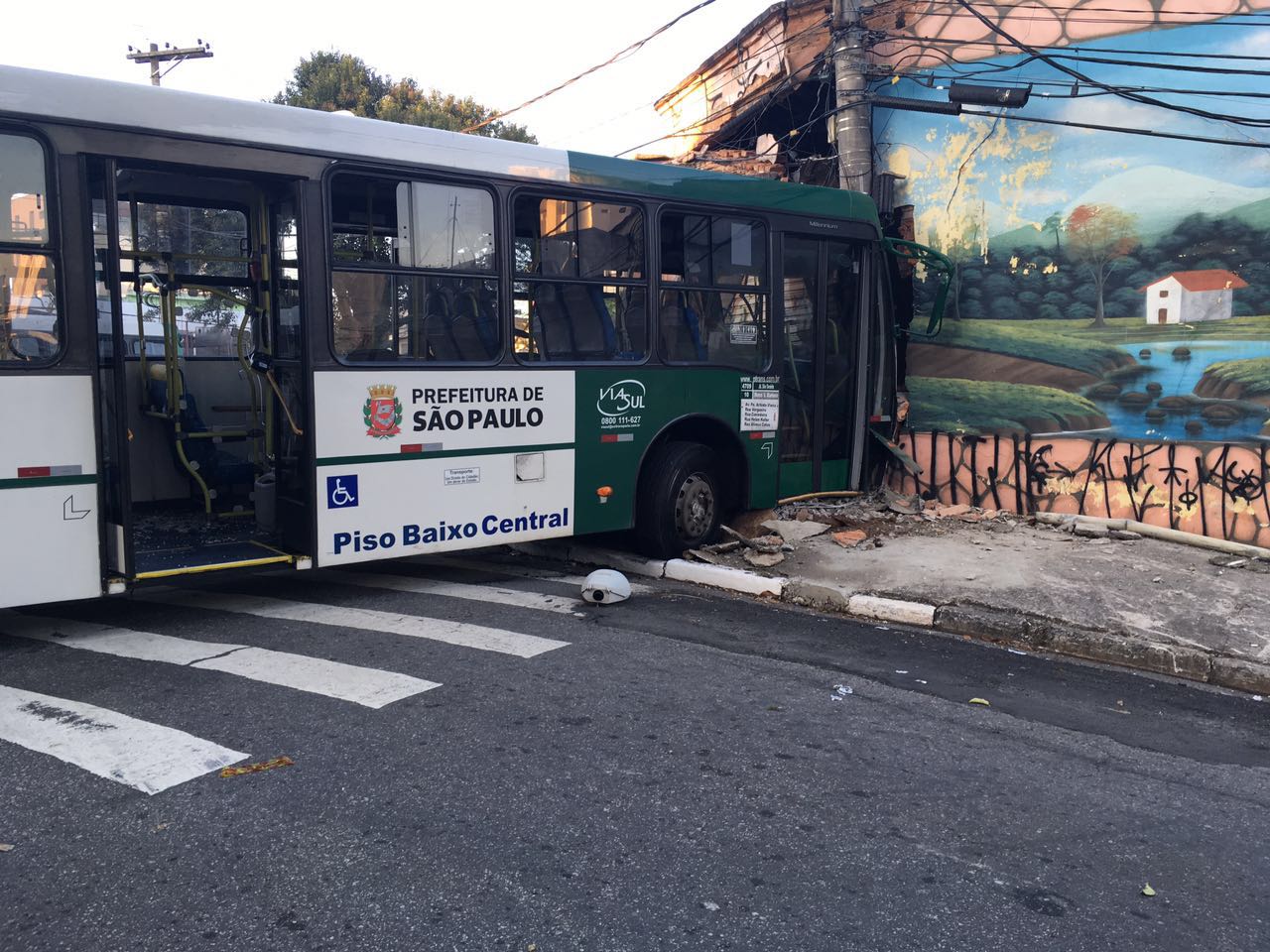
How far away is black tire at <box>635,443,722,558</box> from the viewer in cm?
804

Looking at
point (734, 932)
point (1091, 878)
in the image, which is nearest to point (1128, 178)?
point (1091, 878)

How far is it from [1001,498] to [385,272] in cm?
672

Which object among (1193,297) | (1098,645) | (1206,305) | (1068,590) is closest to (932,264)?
(1193,297)

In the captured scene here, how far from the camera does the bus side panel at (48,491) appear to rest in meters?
5.32

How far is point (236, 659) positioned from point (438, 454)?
6.36ft

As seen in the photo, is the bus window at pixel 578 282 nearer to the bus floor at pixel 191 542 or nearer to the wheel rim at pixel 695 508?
the wheel rim at pixel 695 508

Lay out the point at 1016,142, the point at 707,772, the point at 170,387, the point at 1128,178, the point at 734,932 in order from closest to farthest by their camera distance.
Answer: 1. the point at 734,932
2. the point at 707,772
3. the point at 170,387
4. the point at 1128,178
5. the point at 1016,142

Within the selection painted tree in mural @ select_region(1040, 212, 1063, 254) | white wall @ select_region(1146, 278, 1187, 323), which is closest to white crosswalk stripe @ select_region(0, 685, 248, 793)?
white wall @ select_region(1146, 278, 1187, 323)

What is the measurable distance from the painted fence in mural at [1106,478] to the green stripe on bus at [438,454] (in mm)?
4719

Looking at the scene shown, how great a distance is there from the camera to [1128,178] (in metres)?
9.17

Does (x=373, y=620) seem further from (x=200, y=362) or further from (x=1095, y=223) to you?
(x=1095, y=223)

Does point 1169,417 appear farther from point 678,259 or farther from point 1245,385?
point 678,259

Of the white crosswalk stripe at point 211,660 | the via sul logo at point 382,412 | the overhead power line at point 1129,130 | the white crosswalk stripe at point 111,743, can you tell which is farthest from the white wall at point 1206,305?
the white crosswalk stripe at point 111,743

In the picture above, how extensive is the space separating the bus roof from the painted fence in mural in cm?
327
